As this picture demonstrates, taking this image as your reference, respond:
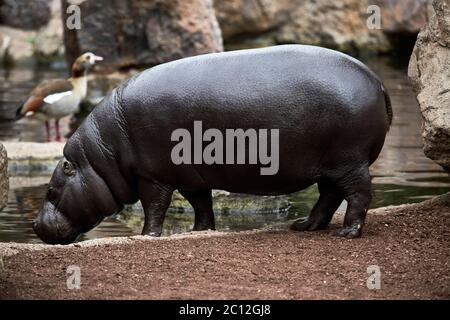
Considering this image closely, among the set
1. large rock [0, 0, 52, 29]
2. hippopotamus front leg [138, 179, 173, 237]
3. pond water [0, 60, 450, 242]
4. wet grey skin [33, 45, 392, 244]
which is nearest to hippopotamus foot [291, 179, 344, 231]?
wet grey skin [33, 45, 392, 244]

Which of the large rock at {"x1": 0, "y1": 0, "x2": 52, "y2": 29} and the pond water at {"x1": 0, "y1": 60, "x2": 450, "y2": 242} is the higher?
the pond water at {"x1": 0, "y1": 60, "x2": 450, "y2": 242}

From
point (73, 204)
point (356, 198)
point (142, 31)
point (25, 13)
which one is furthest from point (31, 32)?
point (356, 198)

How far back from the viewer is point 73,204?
7414 millimetres

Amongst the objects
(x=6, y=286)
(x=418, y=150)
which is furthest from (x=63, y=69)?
(x=6, y=286)

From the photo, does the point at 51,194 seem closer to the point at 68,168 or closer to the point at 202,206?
the point at 68,168

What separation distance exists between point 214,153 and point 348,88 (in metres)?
1.00

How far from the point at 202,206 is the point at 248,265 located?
1540 mm

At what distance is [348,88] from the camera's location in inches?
268

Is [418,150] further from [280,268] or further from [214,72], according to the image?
[280,268]

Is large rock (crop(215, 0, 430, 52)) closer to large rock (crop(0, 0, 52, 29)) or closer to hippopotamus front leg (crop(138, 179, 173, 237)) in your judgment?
large rock (crop(0, 0, 52, 29))

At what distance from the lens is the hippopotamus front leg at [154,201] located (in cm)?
728

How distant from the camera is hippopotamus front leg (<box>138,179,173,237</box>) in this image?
A: 728cm

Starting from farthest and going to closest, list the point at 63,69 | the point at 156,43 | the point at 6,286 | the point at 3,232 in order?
the point at 63,69
the point at 156,43
the point at 3,232
the point at 6,286

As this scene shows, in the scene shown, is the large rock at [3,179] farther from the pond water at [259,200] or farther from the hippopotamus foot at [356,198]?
the pond water at [259,200]
